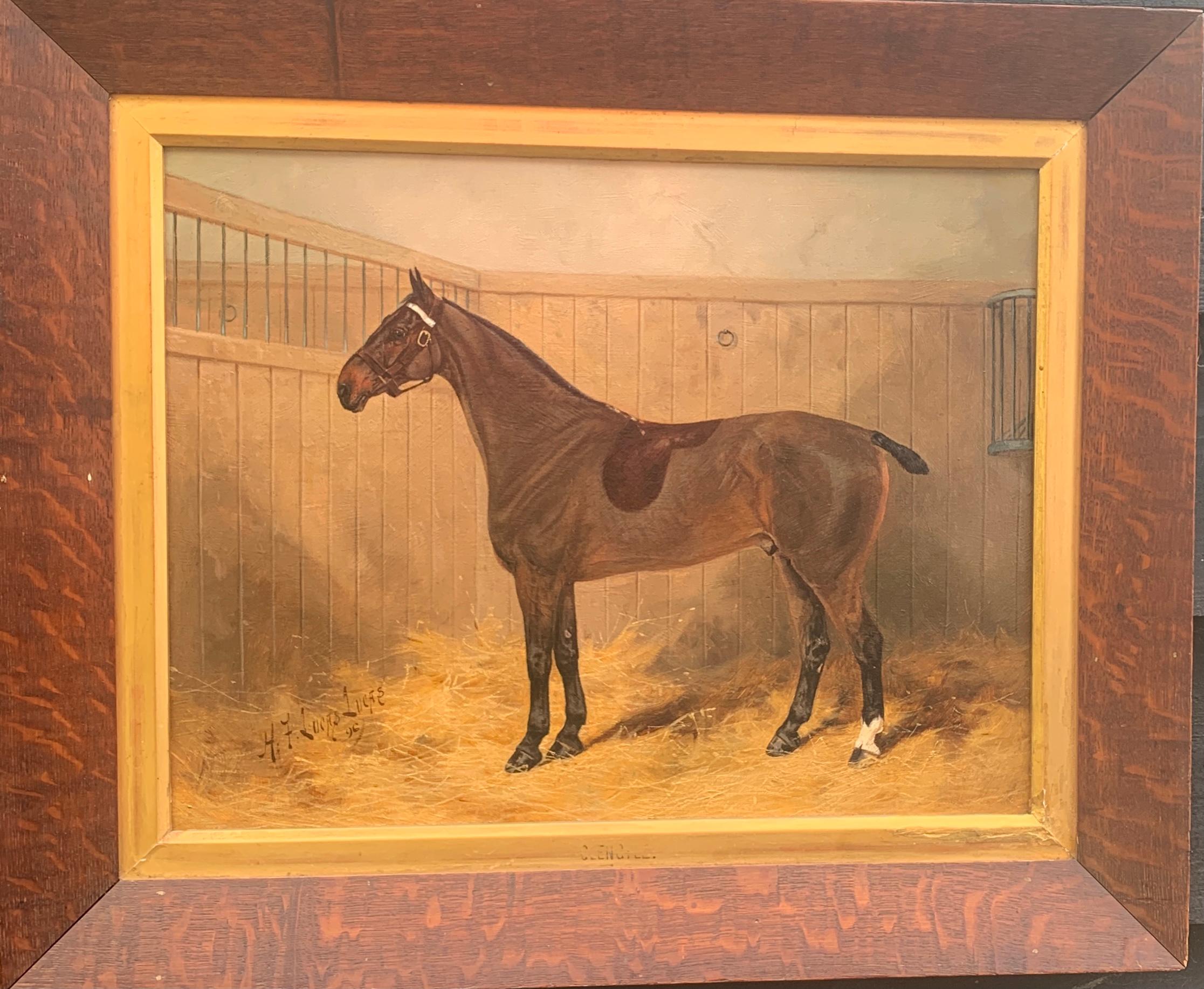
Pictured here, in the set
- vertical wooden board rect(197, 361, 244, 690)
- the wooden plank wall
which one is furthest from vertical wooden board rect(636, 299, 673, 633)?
vertical wooden board rect(197, 361, 244, 690)

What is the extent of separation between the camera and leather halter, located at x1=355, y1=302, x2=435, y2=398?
750 mm

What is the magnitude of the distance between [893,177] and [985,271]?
0.11m

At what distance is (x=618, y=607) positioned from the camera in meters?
0.77

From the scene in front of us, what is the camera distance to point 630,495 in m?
0.79

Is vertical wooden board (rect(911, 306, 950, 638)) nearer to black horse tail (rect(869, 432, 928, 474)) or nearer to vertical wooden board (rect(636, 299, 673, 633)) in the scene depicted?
black horse tail (rect(869, 432, 928, 474))

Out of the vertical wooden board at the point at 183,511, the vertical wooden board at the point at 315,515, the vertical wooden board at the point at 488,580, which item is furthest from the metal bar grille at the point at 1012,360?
the vertical wooden board at the point at 183,511

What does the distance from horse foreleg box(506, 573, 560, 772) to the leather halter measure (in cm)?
19

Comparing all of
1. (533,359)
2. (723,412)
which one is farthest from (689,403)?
(533,359)

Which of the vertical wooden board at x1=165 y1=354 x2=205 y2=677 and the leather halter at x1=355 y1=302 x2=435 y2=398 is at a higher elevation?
the leather halter at x1=355 y1=302 x2=435 y2=398

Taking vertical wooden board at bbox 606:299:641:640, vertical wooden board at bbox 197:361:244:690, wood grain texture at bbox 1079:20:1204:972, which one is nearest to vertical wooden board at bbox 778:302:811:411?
vertical wooden board at bbox 606:299:641:640

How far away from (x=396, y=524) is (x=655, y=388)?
0.81 ft

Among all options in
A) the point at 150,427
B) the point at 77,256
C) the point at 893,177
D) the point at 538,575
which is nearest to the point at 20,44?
the point at 77,256

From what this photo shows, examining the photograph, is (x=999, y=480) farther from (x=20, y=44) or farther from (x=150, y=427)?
(x=20, y=44)
